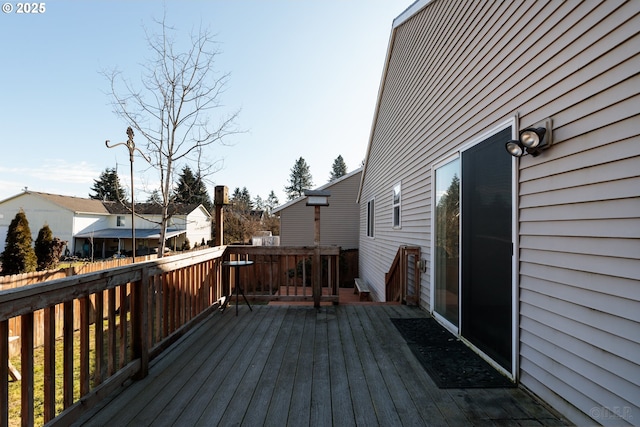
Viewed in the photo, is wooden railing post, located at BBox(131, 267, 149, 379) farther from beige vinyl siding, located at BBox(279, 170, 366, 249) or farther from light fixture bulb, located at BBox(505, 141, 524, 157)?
beige vinyl siding, located at BBox(279, 170, 366, 249)

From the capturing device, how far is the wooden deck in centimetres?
Answer: 193

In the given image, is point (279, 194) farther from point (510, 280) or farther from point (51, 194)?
point (510, 280)

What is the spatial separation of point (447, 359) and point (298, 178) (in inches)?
1837

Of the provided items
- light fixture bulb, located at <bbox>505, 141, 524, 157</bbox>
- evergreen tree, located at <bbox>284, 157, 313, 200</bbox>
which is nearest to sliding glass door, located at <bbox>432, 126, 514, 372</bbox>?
light fixture bulb, located at <bbox>505, 141, 524, 157</bbox>

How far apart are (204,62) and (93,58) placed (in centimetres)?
245

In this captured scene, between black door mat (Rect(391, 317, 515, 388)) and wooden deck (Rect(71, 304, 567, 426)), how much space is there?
0.10 m

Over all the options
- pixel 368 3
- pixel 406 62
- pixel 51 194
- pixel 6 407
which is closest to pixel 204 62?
pixel 368 3

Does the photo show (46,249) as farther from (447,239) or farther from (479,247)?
(479,247)

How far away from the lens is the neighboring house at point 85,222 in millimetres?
24344

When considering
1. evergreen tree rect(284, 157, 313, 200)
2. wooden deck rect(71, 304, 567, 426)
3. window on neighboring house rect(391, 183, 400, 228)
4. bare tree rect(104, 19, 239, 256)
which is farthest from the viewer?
evergreen tree rect(284, 157, 313, 200)

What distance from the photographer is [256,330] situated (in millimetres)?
3729

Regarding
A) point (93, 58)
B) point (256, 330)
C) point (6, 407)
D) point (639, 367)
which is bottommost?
point (256, 330)

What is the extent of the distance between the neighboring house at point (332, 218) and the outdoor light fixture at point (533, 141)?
12.4 m

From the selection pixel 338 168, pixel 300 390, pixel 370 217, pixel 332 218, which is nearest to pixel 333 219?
pixel 332 218
